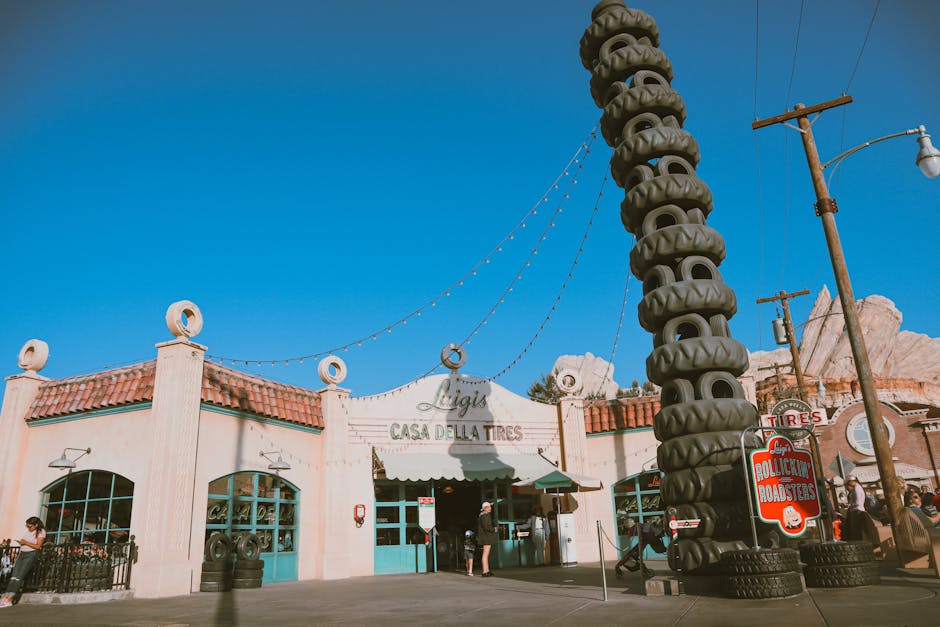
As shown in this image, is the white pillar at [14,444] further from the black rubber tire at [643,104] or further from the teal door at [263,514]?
the black rubber tire at [643,104]

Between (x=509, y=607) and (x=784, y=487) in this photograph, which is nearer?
(x=509, y=607)

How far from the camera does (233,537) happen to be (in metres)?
13.3

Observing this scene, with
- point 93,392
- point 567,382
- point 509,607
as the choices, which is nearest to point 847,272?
point 509,607

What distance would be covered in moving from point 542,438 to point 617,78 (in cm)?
1012

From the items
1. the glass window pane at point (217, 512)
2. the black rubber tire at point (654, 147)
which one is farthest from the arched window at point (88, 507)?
the black rubber tire at point (654, 147)

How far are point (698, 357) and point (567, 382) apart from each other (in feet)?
31.2

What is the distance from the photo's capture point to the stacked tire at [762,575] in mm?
7441

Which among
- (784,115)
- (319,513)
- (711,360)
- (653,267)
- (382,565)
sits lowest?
(382,565)

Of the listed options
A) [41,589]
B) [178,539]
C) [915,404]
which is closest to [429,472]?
[178,539]

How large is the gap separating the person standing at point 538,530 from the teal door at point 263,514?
592cm

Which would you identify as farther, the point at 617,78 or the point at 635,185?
the point at 617,78

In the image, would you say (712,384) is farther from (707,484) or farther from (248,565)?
(248,565)

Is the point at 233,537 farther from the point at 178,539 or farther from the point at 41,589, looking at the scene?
the point at 41,589

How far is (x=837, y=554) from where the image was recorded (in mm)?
8164
